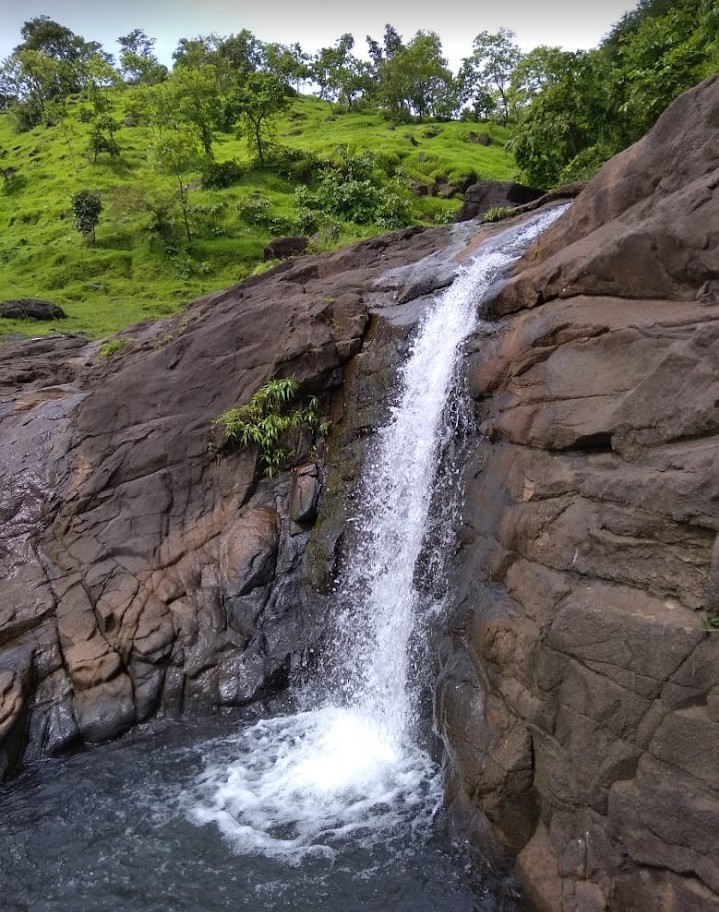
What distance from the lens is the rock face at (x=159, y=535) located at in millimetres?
10570

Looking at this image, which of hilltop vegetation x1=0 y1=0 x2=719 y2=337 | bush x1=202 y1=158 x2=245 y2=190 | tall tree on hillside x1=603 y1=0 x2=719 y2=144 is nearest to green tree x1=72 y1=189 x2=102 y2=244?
hilltop vegetation x1=0 y1=0 x2=719 y2=337

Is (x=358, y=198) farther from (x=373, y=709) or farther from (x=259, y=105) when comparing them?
(x=373, y=709)

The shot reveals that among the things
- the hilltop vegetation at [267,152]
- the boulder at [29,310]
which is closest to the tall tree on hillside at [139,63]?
the hilltop vegetation at [267,152]

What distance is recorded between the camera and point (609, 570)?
22.2 ft

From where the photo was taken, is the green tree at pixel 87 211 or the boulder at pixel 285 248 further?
the green tree at pixel 87 211

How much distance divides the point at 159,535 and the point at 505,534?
6.78 m

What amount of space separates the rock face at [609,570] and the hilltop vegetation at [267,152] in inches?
515

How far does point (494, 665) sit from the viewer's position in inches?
303

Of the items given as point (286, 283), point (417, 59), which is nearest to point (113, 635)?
point (286, 283)

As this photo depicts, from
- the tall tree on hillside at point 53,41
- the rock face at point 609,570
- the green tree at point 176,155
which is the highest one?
the tall tree on hillside at point 53,41

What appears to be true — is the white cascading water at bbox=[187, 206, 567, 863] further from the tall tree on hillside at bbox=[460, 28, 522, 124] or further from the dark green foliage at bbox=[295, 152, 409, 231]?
the tall tree on hillside at bbox=[460, 28, 522, 124]

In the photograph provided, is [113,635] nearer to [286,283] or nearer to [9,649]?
[9,649]

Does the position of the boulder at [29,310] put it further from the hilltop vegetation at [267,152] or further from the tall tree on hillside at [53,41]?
the tall tree on hillside at [53,41]

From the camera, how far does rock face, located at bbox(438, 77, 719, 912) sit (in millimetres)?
5836
